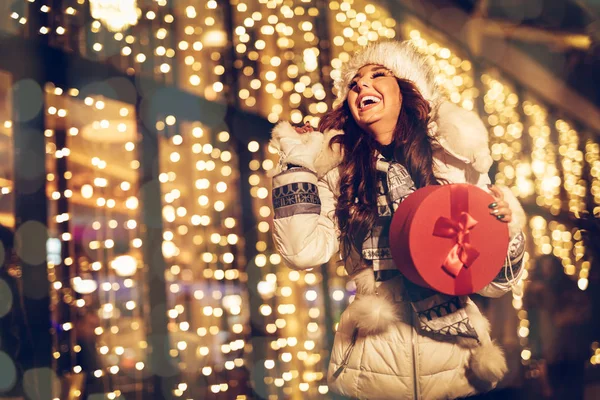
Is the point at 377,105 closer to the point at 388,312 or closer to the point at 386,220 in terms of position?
the point at 386,220

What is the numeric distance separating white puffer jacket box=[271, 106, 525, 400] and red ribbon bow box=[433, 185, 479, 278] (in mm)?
108

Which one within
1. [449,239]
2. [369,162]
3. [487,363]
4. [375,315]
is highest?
[369,162]

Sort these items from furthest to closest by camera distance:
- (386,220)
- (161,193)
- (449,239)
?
(161,193) < (386,220) < (449,239)

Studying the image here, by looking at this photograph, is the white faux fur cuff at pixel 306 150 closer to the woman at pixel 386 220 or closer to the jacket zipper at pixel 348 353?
the woman at pixel 386 220

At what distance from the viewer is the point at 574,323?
3.20 meters

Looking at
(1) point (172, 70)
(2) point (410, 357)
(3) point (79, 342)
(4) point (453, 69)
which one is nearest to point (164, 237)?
(3) point (79, 342)

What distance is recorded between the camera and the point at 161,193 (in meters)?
2.43

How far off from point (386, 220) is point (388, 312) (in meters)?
0.20

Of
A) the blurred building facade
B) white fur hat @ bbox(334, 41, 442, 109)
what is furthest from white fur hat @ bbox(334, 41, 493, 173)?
the blurred building facade

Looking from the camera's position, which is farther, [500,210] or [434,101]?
[434,101]

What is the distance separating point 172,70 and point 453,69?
1.40 metres

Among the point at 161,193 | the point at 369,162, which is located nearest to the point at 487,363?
the point at 369,162

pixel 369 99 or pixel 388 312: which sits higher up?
pixel 369 99

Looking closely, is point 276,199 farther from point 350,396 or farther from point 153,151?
point 153,151
